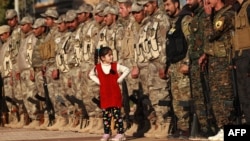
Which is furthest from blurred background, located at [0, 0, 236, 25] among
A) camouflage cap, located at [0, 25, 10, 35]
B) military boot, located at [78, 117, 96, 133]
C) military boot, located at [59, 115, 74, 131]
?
military boot, located at [78, 117, 96, 133]

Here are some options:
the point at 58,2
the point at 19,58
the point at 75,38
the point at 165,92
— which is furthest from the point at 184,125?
the point at 58,2

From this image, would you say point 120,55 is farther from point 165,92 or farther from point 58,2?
point 58,2

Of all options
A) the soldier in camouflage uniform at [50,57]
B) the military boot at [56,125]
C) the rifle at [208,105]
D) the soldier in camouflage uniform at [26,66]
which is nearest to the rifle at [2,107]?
the soldier in camouflage uniform at [26,66]

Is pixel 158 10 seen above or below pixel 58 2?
below

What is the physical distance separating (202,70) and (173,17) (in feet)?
5.19

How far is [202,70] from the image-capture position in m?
11.4

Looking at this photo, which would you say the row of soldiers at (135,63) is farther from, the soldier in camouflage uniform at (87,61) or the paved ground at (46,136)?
the paved ground at (46,136)

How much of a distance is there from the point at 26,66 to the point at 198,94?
689 centimetres

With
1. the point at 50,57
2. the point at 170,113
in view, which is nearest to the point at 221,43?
the point at 170,113

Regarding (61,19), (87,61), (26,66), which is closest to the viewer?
(87,61)

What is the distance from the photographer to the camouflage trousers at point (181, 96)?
12141mm

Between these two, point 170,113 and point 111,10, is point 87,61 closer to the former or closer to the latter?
point 111,10

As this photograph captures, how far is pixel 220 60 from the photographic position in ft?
36.0

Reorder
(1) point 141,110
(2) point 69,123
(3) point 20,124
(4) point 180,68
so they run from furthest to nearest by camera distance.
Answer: (3) point 20,124, (2) point 69,123, (1) point 141,110, (4) point 180,68
